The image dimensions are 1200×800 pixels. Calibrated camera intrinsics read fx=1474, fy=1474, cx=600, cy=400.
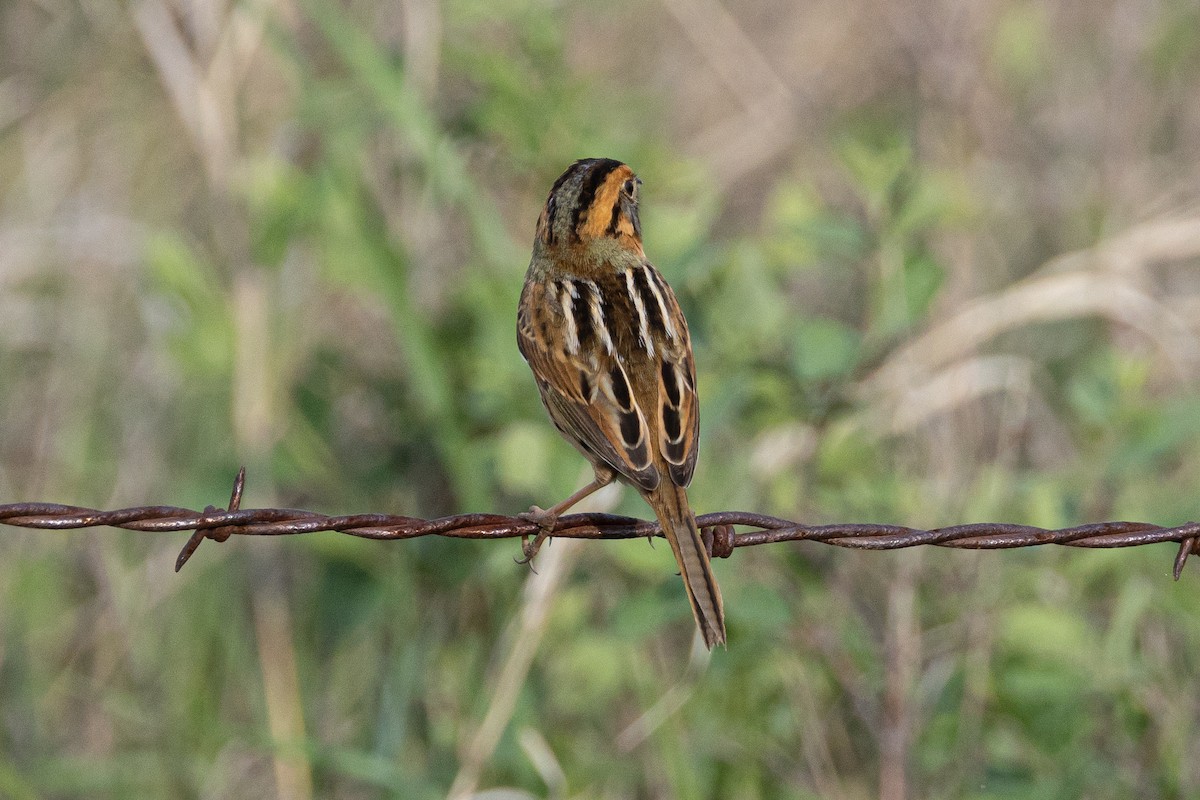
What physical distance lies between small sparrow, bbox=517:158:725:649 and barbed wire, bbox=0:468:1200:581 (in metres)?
0.11

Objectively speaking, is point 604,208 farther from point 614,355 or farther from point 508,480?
point 508,480

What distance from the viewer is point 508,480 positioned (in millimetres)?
5617

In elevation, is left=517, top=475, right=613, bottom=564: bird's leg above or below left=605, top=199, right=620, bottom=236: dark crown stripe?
below

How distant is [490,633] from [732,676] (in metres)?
1.09

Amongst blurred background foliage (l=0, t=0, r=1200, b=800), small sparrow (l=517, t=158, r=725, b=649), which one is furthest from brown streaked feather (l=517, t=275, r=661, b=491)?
blurred background foliage (l=0, t=0, r=1200, b=800)

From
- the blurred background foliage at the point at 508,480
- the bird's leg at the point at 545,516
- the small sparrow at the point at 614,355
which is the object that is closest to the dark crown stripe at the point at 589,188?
the small sparrow at the point at 614,355

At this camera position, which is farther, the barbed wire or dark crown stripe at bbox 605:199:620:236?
dark crown stripe at bbox 605:199:620:236

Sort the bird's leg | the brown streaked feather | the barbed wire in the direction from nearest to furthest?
the barbed wire, the bird's leg, the brown streaked feather

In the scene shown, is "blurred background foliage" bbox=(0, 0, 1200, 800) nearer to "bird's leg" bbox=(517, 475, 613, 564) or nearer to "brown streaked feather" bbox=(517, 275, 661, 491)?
"bird's leg" bbox=(517, 475, 613, 564)

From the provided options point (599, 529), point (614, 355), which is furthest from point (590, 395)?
point (599, 529)

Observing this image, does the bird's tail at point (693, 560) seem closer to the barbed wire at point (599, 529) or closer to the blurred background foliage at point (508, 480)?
the barbed wire at point (599, 529)

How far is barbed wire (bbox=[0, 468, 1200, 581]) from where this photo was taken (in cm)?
366

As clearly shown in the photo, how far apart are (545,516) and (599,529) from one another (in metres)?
0.31

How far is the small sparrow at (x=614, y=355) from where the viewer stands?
4.09 m
